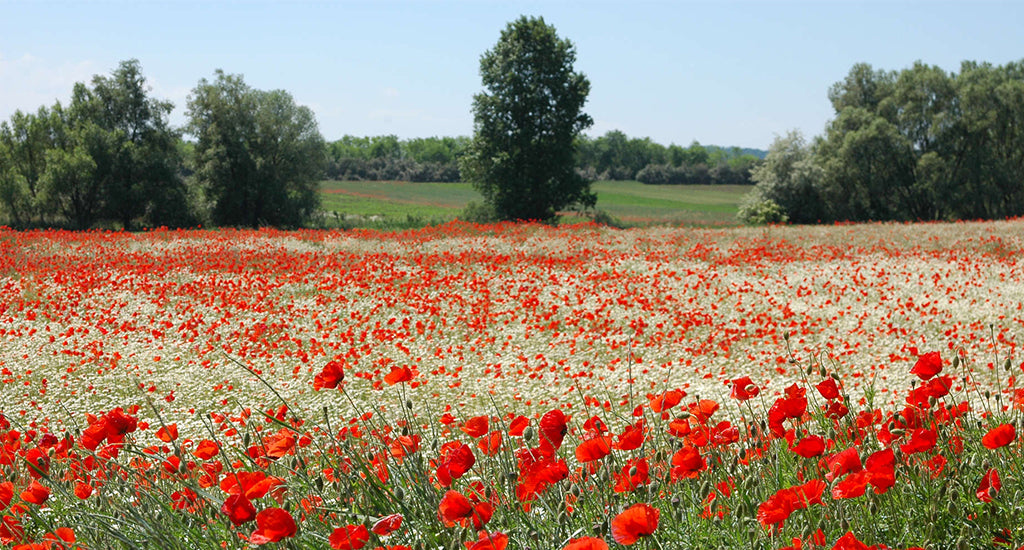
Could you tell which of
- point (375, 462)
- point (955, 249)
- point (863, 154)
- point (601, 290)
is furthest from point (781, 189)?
point (375, 462)

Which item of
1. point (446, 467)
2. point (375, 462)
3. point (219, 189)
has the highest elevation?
point (219, 189)

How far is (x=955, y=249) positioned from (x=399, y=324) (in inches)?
699

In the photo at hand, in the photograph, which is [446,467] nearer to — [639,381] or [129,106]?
[639,381]

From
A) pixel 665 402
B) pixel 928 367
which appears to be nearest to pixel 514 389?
pixel 665 402

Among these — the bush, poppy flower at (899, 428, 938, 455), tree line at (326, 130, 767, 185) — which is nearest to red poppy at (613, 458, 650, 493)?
poppy flower at (899, 428, 938, 455)

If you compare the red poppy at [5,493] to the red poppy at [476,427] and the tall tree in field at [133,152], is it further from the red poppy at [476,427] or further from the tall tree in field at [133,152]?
the tall tree in field at [133,152]

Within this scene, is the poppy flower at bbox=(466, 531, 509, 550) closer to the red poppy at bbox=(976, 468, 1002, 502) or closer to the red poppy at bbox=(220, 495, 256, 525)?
the red poppy at bbox=(220, 495, 256, 525)

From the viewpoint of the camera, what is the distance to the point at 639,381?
33.0ft

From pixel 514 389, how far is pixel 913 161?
4511 cm

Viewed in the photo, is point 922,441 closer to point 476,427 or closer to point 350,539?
point 476,427

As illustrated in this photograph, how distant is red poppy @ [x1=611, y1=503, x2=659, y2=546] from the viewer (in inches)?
81.3

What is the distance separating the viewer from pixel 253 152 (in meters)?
40.3

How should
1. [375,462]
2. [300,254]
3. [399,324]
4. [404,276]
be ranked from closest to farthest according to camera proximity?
[375,462] → [399,324] → [404,276] → [300,254]

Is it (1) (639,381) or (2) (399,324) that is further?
(2) (399,324)
